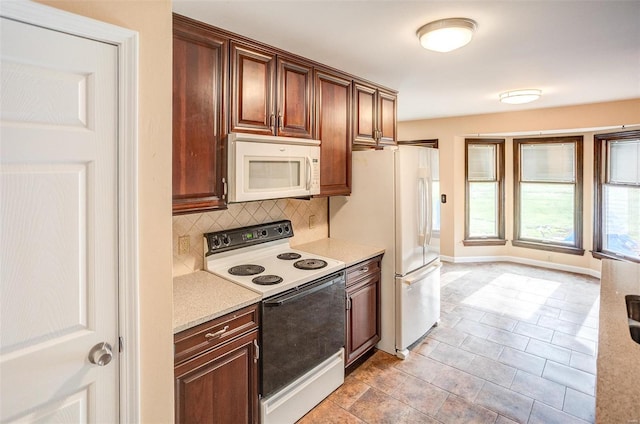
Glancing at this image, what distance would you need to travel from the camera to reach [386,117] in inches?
137

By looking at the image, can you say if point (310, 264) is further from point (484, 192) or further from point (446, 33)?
point (484, 192)

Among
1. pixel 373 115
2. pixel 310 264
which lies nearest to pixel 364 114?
pixel 373 115

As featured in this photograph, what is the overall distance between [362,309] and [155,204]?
1.89m

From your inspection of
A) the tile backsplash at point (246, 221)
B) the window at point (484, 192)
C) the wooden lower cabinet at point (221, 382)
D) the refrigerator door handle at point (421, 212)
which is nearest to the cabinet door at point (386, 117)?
the refrigerator door handle at point (421, 212)

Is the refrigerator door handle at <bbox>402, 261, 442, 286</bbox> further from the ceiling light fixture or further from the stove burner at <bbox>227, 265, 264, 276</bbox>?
the ceiling light fixture

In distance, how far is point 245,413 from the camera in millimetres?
1896

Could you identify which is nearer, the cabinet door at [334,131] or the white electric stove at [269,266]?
the white electric stove at [269,266]

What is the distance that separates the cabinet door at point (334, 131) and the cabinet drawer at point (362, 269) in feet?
2.06

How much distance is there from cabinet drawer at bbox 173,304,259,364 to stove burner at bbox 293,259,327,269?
1.86 feet

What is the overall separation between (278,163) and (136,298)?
129cm

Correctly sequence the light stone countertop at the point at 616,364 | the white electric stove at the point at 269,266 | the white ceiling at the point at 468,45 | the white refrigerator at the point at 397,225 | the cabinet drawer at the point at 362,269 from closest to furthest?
the light stone countertop at the point at 616,364, the white ceiling at the point at 468,45, the white electric stove at the point at 269,266, the cabinet drawer at the point at 362,269, the white refrigerator at the point at 397,225

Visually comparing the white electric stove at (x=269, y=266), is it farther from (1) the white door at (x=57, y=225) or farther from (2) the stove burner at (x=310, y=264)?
(1) the white door at (x=57, y=225)

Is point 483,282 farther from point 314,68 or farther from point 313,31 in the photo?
point 313,31

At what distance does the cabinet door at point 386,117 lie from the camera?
3383 millimetres
